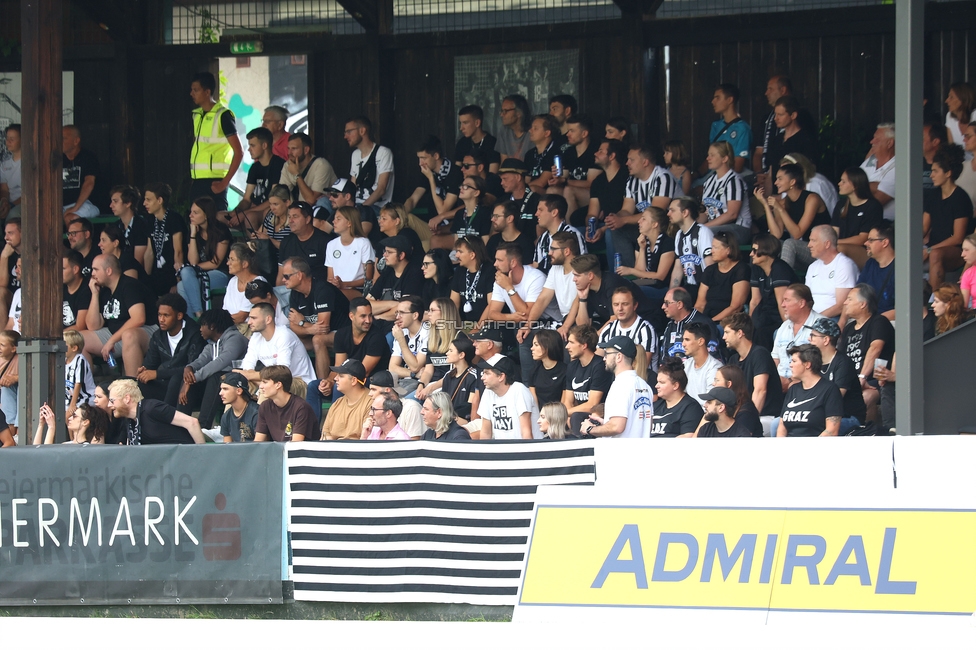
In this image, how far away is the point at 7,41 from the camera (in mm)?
14641

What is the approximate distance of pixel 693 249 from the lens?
1048 centimetres

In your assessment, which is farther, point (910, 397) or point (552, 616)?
point (910, 397)

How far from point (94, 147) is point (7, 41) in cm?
168

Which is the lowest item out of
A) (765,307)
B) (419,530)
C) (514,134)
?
(419,530)

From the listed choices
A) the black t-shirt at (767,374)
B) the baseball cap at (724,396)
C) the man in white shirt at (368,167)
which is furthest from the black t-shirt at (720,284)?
the man in white shirt at (368,167)

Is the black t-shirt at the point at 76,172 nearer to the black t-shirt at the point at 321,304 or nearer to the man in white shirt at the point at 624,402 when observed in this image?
the black t-shirt at the point at 321,304

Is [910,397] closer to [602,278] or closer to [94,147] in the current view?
[602,278]

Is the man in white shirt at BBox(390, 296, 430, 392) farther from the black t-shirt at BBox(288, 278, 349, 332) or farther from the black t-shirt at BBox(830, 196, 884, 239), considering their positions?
the black t-shirt at BBox(830, 196, 884, 239)

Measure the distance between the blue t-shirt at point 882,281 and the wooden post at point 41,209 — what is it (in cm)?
659

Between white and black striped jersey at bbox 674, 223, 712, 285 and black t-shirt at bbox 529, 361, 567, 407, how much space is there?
5.45 ft

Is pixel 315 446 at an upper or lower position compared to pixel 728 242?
lower

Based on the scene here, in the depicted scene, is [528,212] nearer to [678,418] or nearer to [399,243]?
[399,243]

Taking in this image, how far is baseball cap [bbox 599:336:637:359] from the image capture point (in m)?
8.77

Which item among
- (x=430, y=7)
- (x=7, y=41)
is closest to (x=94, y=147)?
(x=7, y=41)
